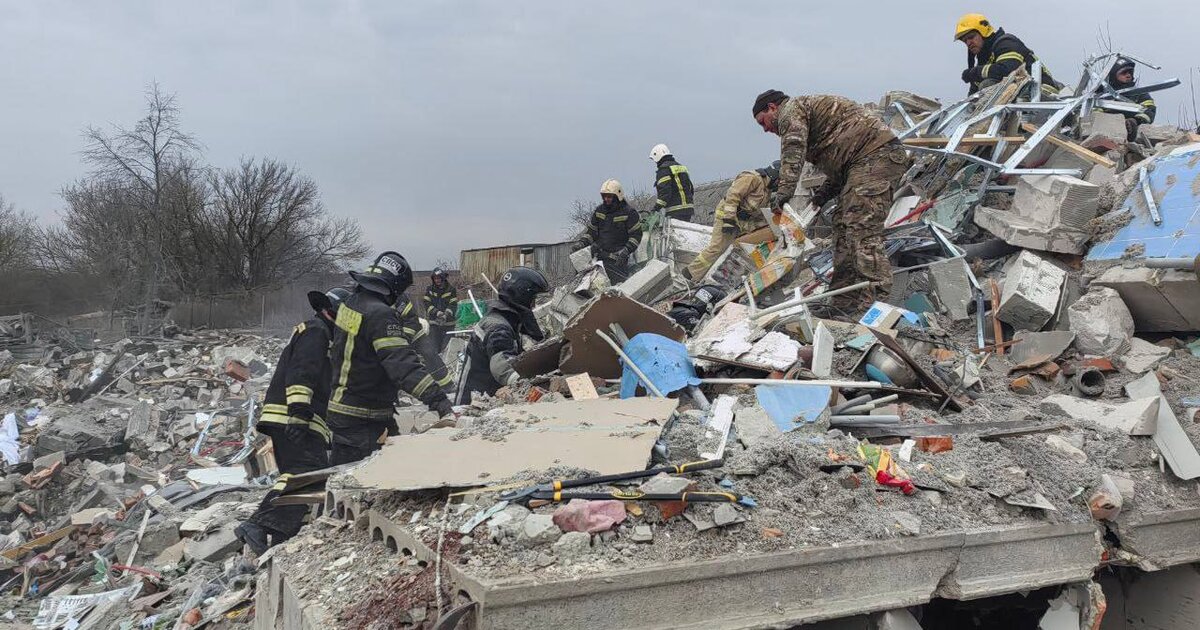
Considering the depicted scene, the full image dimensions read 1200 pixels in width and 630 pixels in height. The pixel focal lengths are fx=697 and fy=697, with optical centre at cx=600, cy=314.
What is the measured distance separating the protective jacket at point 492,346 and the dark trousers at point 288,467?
112 cm

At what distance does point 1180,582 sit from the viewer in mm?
3391

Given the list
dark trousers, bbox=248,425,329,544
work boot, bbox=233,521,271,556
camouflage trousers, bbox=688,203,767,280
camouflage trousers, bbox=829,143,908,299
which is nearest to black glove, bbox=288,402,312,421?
dark trousers, bbox=248,425,329,544

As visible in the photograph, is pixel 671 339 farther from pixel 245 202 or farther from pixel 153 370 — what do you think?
pixel 245 202

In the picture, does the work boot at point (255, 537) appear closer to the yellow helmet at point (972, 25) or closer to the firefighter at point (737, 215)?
the firefighter at point (737, 215)

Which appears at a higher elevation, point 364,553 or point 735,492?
point 735,492

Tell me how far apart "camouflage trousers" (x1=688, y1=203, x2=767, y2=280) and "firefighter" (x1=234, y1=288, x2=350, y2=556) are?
13.2ft

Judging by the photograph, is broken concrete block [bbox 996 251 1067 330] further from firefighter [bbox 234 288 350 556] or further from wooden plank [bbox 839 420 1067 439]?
firefighter [bbox 234 288 350 556]

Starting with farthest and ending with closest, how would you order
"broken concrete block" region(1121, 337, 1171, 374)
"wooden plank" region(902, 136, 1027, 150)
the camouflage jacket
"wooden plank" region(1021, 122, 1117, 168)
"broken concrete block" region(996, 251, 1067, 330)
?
"wooden plank" region(902, 136, 1027, 150) → "wooden plank" region(1021, 122, 1117, 168) → the camouflage jacket → "broken concrete block" region(996, 251, 1067, 330) → "broken concrete block" region(1121, 337, 1171, 374)

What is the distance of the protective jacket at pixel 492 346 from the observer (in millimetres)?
5012

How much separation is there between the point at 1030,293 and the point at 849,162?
5.51 ft

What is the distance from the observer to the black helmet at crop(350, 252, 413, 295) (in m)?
4.52

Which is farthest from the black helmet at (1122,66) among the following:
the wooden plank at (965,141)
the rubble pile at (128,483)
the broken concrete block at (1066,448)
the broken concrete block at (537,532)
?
the rubble pile at (128,483)

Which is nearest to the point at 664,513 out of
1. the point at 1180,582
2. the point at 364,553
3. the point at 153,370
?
the point at 364,553

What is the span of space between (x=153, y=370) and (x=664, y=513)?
45.9 feet
